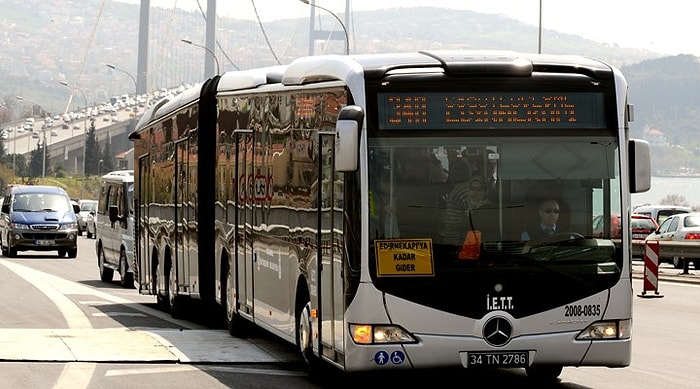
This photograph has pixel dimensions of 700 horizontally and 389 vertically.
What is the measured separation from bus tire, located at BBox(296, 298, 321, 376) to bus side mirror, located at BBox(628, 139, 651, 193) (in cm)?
271

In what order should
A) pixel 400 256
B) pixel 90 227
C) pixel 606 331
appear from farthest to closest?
1. pixel 90 227
2. pixel 606 331
3. pixel 400 256

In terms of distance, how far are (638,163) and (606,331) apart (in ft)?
4.02

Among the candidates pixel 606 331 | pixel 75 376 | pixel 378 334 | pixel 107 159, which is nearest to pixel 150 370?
pixel 75 376

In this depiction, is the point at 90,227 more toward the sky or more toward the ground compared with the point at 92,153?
more toward the ground

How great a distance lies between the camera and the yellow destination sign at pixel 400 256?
34.8 feet

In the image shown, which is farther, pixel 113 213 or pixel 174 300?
pixel 113 213

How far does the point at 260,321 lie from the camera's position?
14211 millimetres

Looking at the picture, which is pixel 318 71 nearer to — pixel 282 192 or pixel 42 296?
pixel 282 192

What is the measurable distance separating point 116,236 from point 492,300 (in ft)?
61.8

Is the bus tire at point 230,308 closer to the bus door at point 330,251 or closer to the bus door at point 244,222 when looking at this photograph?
the bus door at point 244,222

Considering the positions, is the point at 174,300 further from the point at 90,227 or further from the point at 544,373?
the point at 90,227

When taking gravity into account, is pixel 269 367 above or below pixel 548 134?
below

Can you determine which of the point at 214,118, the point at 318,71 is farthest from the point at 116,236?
the point at 318,71

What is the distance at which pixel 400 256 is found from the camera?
10.6 meters
